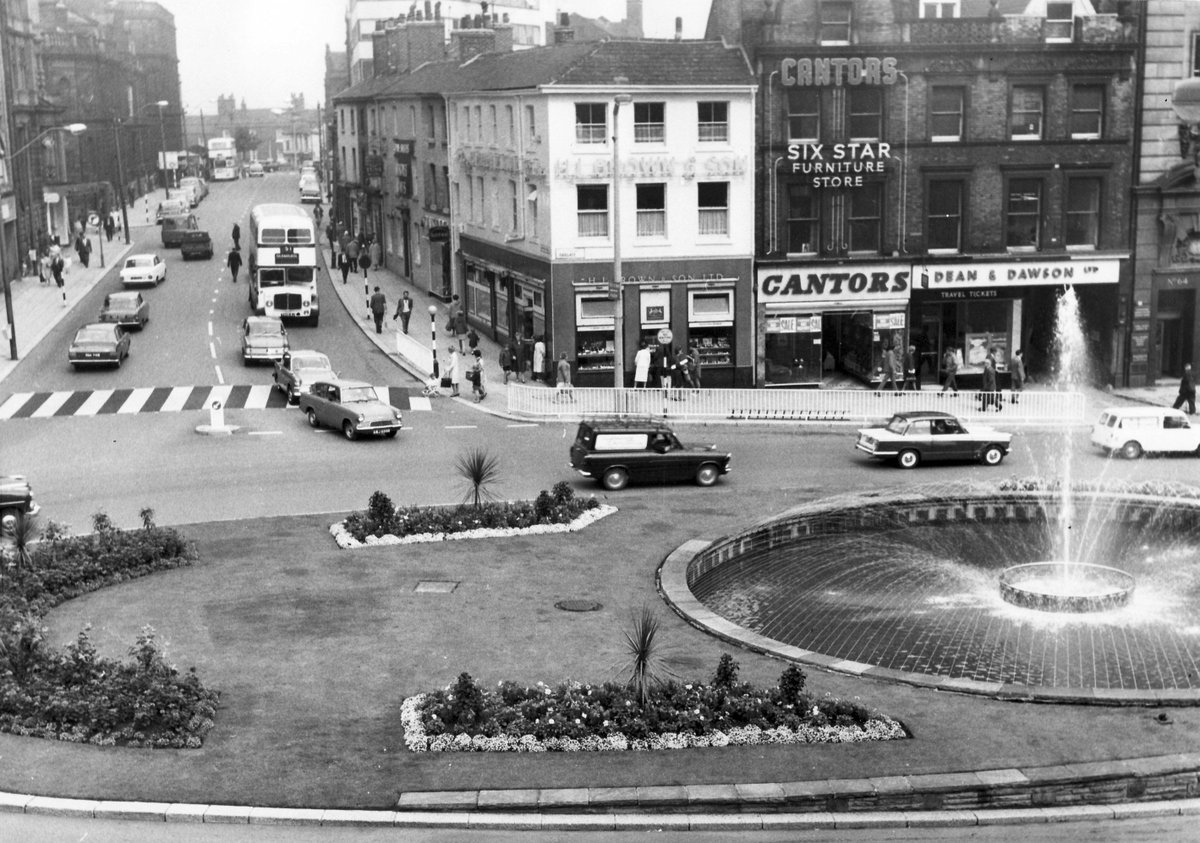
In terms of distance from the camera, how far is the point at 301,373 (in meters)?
43.5

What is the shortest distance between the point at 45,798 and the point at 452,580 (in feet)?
33.6

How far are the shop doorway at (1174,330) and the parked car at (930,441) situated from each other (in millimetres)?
15722

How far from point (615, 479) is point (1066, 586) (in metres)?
11.5

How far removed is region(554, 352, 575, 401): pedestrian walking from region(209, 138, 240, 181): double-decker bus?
4375 inches

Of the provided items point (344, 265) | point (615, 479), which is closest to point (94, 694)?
point (615, 479)

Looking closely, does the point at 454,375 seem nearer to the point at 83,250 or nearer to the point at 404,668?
the point at 404,668

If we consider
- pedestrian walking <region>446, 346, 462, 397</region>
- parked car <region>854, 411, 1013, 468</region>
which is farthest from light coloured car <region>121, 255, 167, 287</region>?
parked car <region>854, 411, 1013, 468</region>

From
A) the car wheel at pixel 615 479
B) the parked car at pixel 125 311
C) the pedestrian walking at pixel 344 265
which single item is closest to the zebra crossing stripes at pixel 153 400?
the parked car at pixel 125 311

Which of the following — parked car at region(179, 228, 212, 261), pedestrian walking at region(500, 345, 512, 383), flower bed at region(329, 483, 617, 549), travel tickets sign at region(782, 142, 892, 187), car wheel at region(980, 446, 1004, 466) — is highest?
travel tickets sign at region(782, 142, 892, 187)

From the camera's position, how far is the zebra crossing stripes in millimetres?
42188

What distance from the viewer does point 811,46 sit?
46656mm

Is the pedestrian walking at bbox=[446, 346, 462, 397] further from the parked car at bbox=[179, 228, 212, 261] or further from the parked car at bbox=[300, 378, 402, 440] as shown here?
the parked car at bbox=[179, 228, 212, 261]

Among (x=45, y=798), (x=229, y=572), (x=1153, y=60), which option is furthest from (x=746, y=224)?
(x=45, y=798)

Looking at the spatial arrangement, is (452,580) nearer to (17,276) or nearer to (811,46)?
(811,46)
